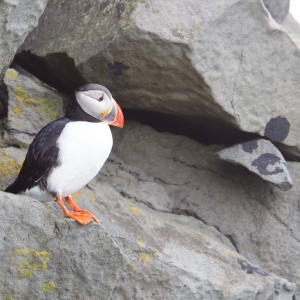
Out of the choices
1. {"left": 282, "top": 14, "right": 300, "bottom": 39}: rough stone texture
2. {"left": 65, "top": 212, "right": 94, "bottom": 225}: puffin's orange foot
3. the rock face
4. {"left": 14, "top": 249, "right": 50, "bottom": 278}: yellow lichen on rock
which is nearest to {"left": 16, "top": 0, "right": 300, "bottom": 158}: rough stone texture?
the rock face

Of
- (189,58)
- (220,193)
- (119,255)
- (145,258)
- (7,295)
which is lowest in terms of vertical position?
(7,295)

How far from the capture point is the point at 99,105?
3.85 m

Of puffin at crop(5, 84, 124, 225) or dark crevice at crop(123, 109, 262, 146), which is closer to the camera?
puffin at crop(5, 84, 124, 225)

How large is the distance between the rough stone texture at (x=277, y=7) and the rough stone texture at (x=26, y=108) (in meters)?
3.28

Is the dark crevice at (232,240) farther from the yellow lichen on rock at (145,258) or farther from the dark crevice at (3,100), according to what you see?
the dark crevice at (3,100)

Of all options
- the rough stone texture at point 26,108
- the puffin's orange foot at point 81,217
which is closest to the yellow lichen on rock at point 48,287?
the puffin's orange foot at point 81,217

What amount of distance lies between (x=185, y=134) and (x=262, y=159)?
84 centimetres

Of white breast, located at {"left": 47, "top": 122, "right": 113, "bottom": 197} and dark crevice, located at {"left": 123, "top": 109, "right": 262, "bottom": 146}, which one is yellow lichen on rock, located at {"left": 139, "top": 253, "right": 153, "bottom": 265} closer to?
white breast, located at {"left": 47, "top": 122, "right": 113, "bottom": 197}

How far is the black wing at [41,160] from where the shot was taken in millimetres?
3689

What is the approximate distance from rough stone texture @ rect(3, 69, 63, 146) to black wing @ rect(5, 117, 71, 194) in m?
0.76

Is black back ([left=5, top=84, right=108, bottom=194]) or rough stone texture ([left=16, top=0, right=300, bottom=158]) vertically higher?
rough stone texture ([left=16, top=0, right=300, bottom=158])

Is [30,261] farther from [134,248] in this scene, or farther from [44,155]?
[134,248]

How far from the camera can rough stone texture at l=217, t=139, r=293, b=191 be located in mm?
4582

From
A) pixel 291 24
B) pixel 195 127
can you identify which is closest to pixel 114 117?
pixel 195 127
